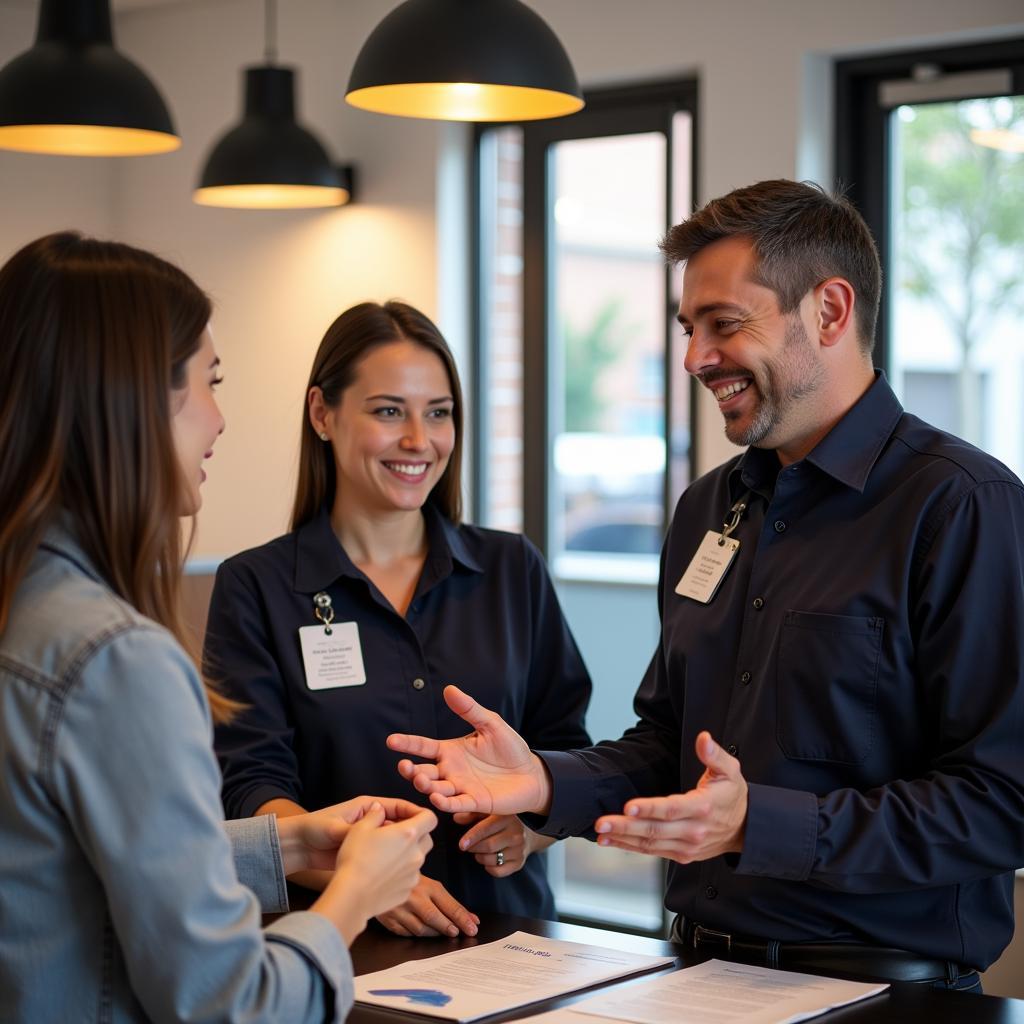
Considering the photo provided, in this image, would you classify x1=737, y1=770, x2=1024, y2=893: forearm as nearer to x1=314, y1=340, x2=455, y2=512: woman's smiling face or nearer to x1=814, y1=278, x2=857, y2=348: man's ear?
x1=814, y1=278, x2=857, y2=348: man's ear

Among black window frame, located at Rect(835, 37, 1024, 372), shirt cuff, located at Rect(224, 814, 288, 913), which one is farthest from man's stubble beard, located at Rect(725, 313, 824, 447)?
black window frame, located at Rect(835, 37, 1024, 372)

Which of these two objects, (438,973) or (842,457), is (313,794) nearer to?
(438,973)

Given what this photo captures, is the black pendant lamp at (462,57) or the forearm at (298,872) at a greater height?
the black pendant lamp at (462,57)

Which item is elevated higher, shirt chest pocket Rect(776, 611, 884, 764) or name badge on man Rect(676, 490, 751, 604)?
name badge on man Rect(676, 490, 751, 604)

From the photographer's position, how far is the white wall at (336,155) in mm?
4117

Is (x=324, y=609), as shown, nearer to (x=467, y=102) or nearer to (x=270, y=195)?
(x=467, y=102)

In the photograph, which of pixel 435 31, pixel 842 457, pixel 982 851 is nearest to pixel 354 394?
pixel 435 31

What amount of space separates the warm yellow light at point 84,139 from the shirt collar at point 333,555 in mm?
1104

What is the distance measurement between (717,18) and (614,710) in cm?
224

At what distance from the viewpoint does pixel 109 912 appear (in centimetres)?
130

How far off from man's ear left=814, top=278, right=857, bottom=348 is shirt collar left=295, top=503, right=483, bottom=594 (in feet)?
2.81

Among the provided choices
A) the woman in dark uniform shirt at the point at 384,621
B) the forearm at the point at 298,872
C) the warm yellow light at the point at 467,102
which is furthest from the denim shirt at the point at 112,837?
the warm yellow light at the point at 467,102

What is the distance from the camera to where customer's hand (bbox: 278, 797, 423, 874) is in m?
1.89

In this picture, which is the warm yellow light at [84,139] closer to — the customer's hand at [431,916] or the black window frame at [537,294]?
the black window frame at [537,294]
